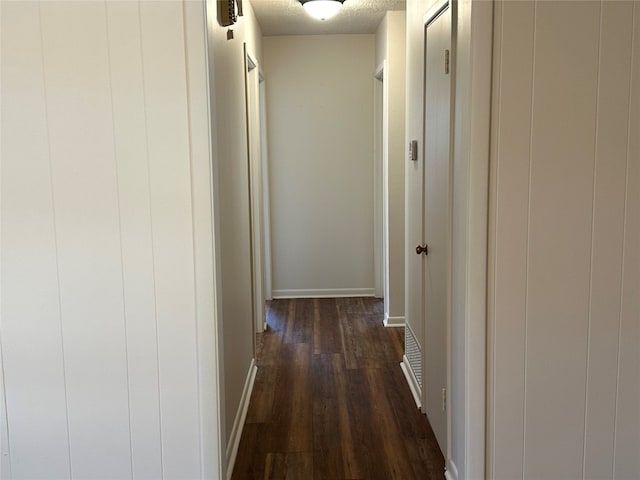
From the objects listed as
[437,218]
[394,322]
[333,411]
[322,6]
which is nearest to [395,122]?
[322,6]

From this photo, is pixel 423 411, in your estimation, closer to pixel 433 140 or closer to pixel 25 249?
pixel 433 140

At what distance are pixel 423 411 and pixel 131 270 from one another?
5.67 feet

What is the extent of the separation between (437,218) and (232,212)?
95 centimetres

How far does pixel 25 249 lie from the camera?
1885 millimetres

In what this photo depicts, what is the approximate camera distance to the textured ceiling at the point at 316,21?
390 centimetres

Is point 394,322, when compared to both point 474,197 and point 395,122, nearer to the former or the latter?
point 395,122

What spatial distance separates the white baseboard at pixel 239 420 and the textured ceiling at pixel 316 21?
2.45 meters

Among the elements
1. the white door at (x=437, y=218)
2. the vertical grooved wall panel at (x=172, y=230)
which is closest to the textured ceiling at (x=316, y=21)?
the white door at (x=437, y=218)

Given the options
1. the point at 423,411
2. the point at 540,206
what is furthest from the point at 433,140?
the point at 423,411

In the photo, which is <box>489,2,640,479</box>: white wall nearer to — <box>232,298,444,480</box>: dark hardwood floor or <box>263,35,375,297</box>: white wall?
<box>232,298,444,480</box>: dark hardwood floor

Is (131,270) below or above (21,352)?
above

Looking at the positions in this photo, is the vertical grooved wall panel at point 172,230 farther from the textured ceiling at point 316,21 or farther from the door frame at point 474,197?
the textured ceiling at point 316,21

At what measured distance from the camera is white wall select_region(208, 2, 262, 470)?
7.32ft

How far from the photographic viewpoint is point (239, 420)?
2.74 meters
